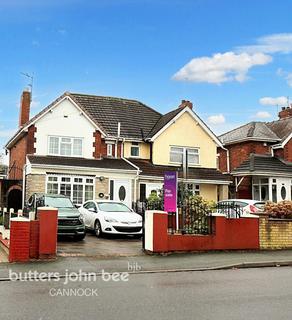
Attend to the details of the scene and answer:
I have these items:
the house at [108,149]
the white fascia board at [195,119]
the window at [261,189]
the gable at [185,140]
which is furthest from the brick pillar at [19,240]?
the window at [261,189]

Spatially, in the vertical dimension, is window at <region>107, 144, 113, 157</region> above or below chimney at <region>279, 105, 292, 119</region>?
below

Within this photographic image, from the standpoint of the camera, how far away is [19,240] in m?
13.3

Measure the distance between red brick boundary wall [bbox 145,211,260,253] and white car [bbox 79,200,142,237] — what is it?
3.11 m

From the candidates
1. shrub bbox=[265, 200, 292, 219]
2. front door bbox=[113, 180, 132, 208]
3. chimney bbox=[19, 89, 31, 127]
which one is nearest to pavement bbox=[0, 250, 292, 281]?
shrub bbox=[265, 200, 292, 219]

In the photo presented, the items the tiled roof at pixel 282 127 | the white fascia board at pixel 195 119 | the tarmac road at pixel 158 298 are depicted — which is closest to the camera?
the tarmac road at pixel 158 298

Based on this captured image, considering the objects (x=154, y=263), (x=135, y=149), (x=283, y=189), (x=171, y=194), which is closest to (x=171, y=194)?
(x=171, y=194)

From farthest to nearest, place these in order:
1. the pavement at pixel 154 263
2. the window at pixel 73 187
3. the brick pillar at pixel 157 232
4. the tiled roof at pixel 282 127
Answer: the tiled roof at pixel 282 127 → the window at pixel 73 187 → the brick pillar at pixel 157 232 → the pavement at pixel 154 263

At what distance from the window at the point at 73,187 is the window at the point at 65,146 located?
→ 2.53m

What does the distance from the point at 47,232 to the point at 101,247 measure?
2.86 meters

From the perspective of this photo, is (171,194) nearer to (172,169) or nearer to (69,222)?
(69,222)

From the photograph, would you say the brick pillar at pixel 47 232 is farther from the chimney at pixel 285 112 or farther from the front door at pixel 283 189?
the chimney at pixel 285 112

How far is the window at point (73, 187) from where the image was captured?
25.8 metres

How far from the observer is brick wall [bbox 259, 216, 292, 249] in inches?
666

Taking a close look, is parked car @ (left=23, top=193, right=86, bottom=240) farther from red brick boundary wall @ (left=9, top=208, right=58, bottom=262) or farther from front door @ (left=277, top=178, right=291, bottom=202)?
front door @ (left=277, top=178, right=291, bottom=202)
